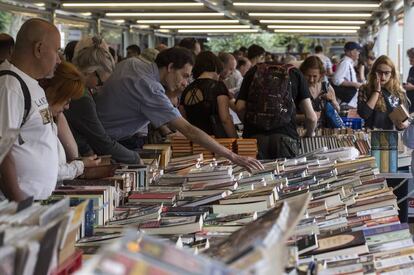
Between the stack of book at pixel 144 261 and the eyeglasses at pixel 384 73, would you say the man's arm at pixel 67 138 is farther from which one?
the eyeglasses at pixel 384 73

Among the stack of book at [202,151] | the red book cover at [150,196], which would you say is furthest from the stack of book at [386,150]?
the red book cover at [150,196]

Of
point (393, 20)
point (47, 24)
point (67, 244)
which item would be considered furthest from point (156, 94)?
point (393, 20)

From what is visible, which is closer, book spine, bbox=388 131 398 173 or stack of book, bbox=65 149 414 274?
stack of book, bbox=65 149 414 274

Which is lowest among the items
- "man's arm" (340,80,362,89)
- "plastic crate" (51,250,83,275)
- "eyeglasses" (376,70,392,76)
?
"plastic crate" (51,250,83,275)

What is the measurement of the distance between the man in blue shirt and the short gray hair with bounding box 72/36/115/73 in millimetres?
150

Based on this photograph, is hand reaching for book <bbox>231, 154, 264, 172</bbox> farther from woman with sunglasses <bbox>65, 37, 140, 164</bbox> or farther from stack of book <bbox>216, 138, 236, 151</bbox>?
stack of book <bbox>216, 138, 236, 151</bbox>

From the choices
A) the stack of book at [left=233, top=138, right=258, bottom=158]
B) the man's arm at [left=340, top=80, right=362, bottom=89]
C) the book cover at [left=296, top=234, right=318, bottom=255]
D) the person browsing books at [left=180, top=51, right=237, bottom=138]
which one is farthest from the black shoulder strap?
the man's arm at [left=340, top=80, right=362, bottom=89]

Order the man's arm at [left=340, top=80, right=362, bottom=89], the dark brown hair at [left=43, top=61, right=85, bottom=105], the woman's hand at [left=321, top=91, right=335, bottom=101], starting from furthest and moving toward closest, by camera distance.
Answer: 1. the man's arm at [left=340, top=80, right=362, bottom=89]
2. the woman's hand at [left=321, top=91, right=335, bottom=101]
3. the dark brown hair at [left=43, top=61, right=85, bottom=105]

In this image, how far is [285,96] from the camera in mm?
5781

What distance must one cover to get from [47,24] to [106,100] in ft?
5.06

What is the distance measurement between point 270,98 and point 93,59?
148 cm

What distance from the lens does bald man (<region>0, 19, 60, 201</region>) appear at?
9.82ft

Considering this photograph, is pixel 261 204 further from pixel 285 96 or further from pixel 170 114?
pixel 285 96

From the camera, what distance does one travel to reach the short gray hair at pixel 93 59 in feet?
16.0
